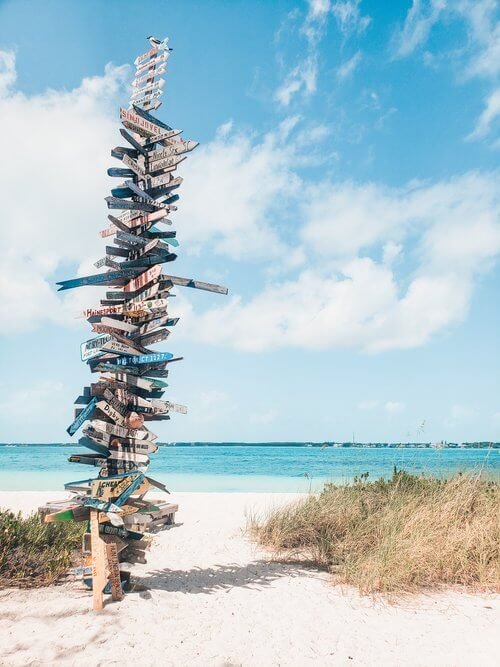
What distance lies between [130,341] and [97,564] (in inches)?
90.4

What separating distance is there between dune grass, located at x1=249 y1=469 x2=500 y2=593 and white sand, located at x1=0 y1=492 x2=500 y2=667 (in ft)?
1.24

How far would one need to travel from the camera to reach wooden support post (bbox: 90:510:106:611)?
4734mm

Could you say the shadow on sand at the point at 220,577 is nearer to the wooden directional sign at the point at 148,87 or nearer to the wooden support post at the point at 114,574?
the wooden support post at the point at 114,574

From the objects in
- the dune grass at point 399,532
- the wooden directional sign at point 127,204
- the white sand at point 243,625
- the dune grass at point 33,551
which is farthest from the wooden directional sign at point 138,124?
the dune grass at point 399,532

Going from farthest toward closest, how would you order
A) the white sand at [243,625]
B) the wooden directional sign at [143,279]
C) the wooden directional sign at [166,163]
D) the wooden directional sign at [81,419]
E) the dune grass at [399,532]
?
the dune grass at [399,532], the wooden directional sign at [166,163], the wooden directional sign at [143,279], the wooden directional sign at [81,419], the white sand at [243,625]

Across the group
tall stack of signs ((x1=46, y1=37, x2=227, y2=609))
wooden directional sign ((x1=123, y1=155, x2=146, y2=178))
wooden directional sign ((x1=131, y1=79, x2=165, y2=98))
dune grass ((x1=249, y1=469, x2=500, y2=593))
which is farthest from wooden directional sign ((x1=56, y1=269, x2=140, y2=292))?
dune grass ((x1=249, y1=469, x2=500, y2=593))

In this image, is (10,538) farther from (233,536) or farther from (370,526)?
(370,526)

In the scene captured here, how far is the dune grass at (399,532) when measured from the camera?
6078 mm

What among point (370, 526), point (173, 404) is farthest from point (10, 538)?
point (370, 526)

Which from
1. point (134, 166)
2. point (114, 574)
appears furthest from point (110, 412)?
point (134, 166)

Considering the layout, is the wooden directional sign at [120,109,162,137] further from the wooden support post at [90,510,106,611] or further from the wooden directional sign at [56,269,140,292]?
the wooden support post at [90,510,106,611]

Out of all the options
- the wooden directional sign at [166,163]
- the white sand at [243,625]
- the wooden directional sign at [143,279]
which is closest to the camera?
the white sand at [243,625]

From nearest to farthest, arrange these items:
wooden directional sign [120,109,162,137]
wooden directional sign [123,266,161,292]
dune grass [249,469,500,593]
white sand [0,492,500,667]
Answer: white sand [0,492,500,667] < wooden directional sign [123,266,161,292] < wooden directional sign [120,109,162,137] < dune grass [249,469,500,593]

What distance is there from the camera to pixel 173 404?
18.0 feet
